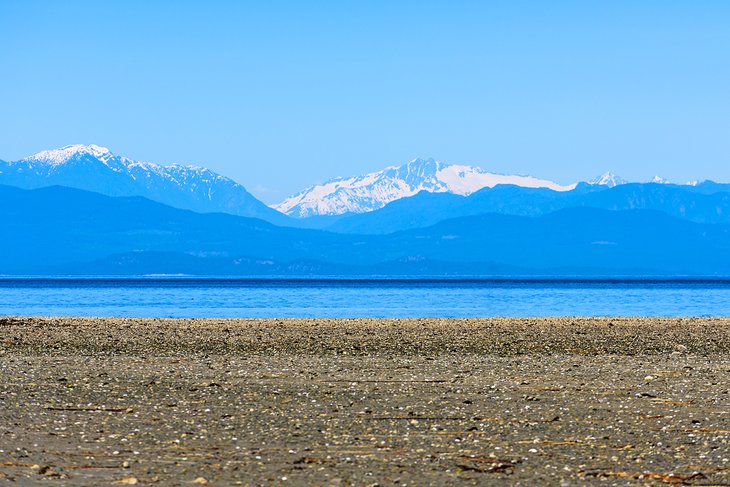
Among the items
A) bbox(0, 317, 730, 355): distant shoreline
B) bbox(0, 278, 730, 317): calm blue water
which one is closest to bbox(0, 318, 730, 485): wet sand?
bbox(0, 317, 730, 355): distant shoreline

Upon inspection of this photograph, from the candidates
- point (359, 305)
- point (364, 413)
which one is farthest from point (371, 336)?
point (359, 305)

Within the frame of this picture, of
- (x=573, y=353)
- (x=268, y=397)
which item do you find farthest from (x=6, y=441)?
(x=573, y=353)

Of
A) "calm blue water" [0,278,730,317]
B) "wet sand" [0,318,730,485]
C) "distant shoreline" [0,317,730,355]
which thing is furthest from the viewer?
"calm blue water" [0,278,730,317]

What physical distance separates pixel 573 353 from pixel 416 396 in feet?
38.9

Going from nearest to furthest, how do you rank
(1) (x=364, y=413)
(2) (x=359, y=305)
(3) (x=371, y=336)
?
(1) (x=364, y=413)
(3) (x=371, y=336)
(2) (x=359, y=305)

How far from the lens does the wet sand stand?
48.2 ft

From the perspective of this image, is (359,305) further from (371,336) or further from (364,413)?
(364,413)

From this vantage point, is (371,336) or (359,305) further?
(359,305)

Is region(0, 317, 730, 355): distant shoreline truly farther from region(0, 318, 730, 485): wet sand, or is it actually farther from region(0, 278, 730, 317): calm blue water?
region(0, 278, 730, 317): calm blue water

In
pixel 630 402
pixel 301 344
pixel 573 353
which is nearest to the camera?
pixel 630 402

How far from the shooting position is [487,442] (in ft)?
54.9

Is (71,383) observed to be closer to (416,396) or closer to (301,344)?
(416,396)

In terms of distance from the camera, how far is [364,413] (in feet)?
64.0

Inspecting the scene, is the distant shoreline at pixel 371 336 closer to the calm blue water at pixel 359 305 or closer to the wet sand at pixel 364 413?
the wet sand at pixel 364 413
